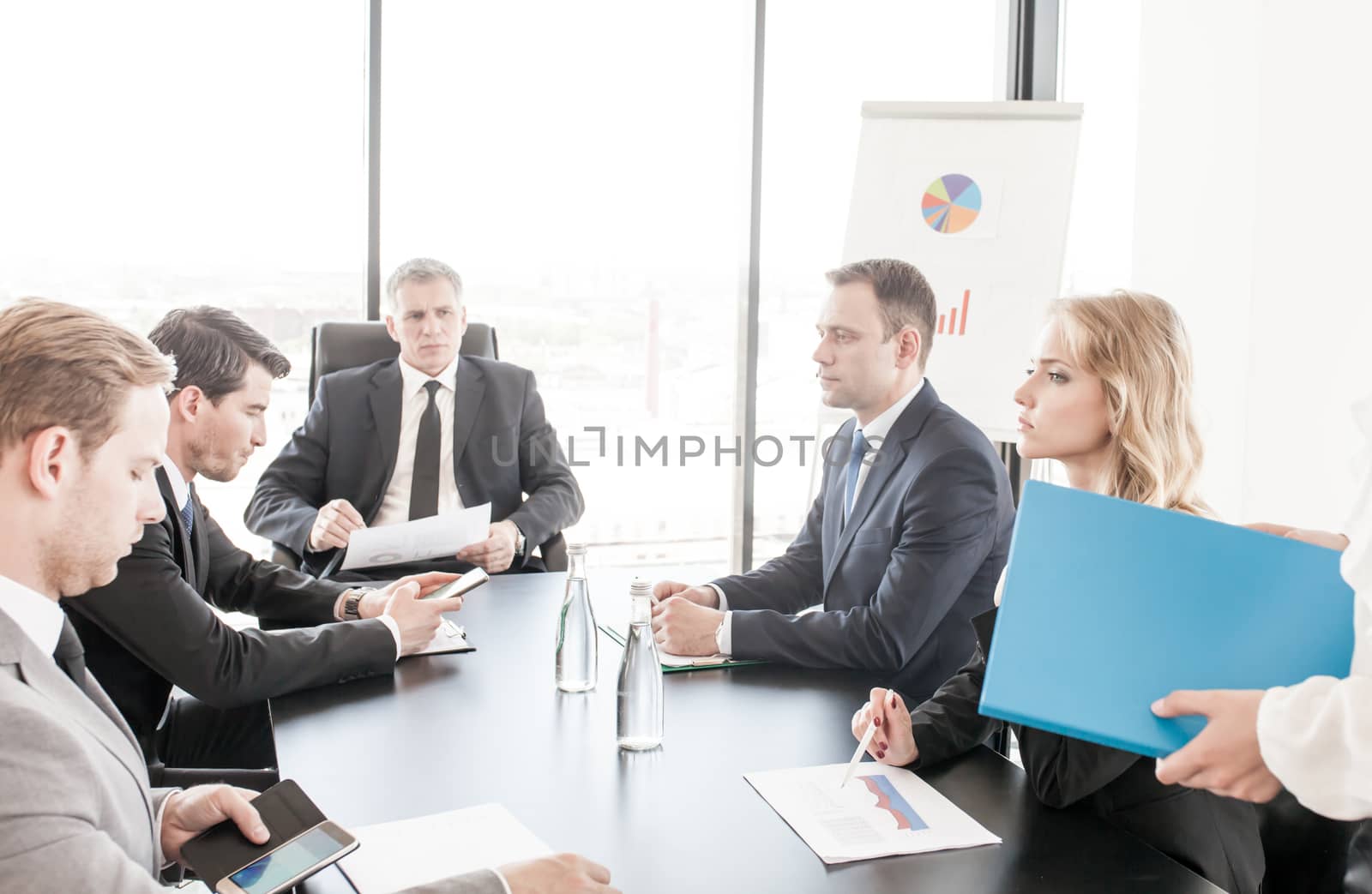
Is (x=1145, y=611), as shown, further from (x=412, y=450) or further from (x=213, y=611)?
(x=412, y=450)

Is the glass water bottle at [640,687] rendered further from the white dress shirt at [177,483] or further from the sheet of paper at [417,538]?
the sheet of paper at [417,538]

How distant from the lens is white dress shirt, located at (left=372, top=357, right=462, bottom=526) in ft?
11.2

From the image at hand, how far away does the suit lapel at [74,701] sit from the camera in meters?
1.04

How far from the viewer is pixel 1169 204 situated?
345cm

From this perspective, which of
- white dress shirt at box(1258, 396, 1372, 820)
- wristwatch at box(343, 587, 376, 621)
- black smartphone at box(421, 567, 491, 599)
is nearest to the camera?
white dress shirt at box(1258, 396, 1372, 820)

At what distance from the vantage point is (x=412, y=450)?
135 inches

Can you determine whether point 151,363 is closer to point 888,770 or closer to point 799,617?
point 888,770

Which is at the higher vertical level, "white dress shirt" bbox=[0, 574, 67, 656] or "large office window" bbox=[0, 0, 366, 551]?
"large office window" bbox=[0, 0, 366, 551]

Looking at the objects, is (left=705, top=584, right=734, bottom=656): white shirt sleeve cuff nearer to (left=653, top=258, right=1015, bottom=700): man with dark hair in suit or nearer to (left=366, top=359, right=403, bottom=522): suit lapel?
(left=653, top=258, right=1015, bottom=700): man with dark hair in suit

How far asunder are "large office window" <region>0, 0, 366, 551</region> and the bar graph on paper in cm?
216

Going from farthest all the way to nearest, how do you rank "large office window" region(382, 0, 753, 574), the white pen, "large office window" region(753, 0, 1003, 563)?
"large office window" region(753, 0, 1003, 563) < "large office window" region(382, 0, 753, 574) < the white pen

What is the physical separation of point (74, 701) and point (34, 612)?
0.39 ft

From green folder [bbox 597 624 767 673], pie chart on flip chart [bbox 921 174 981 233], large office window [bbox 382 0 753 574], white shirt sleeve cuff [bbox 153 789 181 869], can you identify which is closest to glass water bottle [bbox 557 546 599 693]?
green folder [bbox 597 624 767 673]

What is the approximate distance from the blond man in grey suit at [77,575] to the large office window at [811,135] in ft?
10.7
